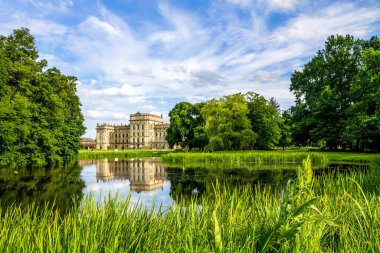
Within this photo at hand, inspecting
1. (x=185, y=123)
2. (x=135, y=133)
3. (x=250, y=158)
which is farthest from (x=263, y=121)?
(x=135, y=133)

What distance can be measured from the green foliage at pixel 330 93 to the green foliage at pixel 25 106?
85.2 ft

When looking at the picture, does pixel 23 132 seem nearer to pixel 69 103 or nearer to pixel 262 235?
pixel 69 103

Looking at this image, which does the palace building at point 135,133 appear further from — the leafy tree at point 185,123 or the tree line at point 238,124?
the tree line at point 238,124

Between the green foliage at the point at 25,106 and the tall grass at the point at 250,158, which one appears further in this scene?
the tall grass at the point at 250,158

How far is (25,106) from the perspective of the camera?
66.9 feet

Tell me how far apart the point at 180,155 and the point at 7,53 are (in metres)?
16.0

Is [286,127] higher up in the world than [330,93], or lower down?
lower down

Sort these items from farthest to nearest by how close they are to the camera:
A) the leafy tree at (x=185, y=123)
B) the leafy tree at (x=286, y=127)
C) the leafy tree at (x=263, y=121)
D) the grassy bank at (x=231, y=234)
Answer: the leafy tree at (x=185, y=123) → the leafy tree at (x=286, y=127) → the leafy tree at (x=263, y=121) → the grassy bank at (x=231, y=234)

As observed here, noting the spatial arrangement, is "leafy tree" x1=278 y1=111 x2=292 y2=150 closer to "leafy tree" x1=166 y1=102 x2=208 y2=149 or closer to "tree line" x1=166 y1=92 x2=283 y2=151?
Result: "tree line" x1=166 y1=92 x2=283 y2=151

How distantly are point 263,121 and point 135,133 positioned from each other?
78886 millimetres

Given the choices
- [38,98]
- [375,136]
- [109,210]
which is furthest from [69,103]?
[109,210]

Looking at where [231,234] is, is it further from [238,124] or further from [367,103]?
[238,124]

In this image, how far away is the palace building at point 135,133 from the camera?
362 feet

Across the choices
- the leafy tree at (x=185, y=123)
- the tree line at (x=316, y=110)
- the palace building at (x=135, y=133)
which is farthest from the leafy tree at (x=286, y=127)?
the palace building at (x=135, y=133)
